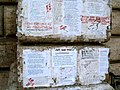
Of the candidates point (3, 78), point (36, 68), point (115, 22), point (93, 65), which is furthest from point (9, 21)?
point (115, 22)

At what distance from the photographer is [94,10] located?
5.23ft

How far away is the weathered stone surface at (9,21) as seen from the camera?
6.41 feet

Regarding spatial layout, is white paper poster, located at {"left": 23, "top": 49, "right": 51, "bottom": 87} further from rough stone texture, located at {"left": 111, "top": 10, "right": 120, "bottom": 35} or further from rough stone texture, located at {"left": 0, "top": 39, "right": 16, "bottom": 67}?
rough stone texture, located at {"left": 111, "top": 10, "right": 120, "bottom": 35}

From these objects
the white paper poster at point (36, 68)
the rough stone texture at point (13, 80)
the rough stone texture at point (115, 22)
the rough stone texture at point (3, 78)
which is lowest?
the rough stone texture at point (3, 78)

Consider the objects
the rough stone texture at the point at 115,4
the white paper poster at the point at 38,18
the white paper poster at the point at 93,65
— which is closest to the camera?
the white paper poster at the point at 38,18

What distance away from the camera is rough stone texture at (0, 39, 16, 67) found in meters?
1.92

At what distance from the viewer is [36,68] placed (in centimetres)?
152

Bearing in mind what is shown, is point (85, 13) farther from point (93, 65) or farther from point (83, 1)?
point (93, 65)

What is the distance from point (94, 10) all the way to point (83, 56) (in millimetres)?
290

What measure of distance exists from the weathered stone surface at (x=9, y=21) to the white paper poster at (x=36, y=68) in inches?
20.3

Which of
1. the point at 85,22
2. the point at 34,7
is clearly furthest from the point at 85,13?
the point at 34,7

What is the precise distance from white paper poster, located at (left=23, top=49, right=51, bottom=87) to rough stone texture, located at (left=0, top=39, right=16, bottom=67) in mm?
462

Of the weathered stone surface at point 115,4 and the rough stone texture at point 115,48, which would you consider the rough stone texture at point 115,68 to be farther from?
the weathered stone surface at point 115,4
